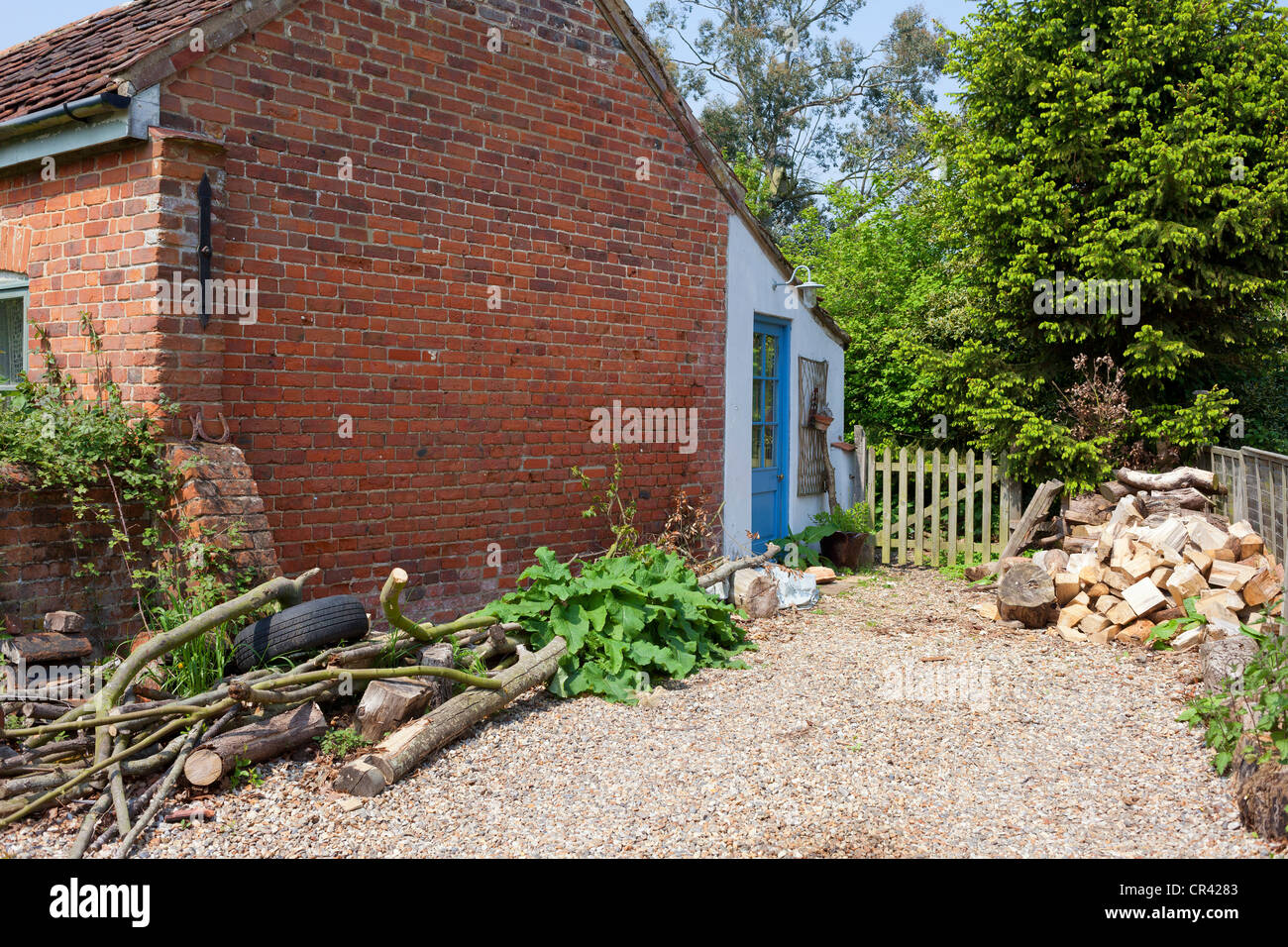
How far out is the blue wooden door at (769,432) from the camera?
10.1 m

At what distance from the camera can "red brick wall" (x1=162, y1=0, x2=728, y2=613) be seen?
586 cm

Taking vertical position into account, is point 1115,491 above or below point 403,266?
below

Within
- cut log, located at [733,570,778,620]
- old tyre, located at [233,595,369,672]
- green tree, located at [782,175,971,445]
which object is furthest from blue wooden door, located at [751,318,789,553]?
old tyre, located at [233,595,369,672]

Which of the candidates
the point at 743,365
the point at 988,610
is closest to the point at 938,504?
the point at 988,610

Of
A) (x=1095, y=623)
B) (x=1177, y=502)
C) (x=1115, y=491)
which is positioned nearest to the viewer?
(x=1095, y=623)

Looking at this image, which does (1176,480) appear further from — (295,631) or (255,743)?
(255,743)

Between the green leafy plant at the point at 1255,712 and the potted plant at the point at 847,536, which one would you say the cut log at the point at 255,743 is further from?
the potted plant at the point at 847,536

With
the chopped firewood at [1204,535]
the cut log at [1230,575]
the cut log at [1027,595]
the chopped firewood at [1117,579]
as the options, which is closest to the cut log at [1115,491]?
the chopped firewood at [1204,535]

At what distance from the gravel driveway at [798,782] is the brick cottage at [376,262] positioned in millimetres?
1800

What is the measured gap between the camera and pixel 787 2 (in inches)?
1089

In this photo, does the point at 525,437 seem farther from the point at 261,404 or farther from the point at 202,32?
the point at 202,32

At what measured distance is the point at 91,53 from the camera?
6.25 meters

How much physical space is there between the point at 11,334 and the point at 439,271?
9.62 ft

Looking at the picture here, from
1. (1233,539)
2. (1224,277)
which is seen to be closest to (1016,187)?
(1224,277)
